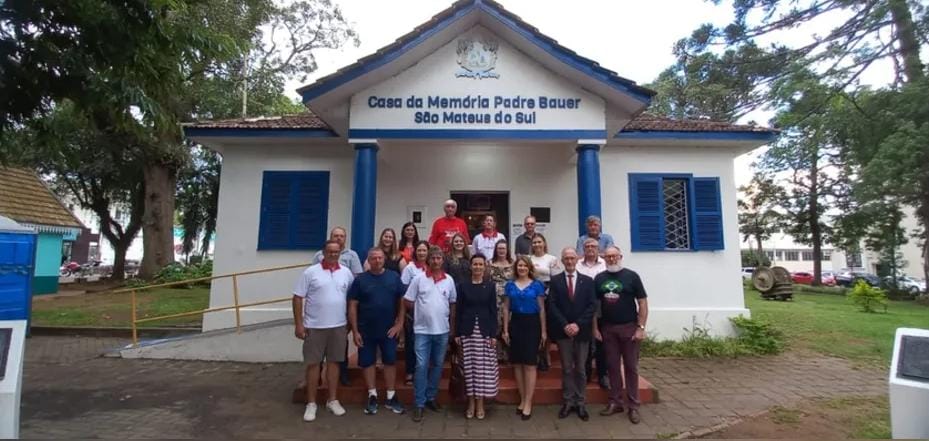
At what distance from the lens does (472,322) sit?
4762mm

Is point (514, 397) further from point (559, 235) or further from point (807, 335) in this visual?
point (807, 335)

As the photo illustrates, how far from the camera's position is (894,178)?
16.1m

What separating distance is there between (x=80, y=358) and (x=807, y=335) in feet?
41.8

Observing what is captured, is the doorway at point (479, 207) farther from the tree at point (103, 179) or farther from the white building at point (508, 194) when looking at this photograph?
the tree at point (103, 179)

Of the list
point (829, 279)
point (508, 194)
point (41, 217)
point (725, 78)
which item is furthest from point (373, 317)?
point (829, 279)

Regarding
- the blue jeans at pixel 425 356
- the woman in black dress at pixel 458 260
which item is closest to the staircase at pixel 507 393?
the blue jeans at pixel 425 356

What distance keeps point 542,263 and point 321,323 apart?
2418mm

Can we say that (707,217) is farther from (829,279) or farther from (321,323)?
(829,279)

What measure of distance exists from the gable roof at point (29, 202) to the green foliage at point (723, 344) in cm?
1754

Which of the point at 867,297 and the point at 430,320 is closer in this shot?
the point at 430,320

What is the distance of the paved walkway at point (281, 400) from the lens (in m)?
4.53

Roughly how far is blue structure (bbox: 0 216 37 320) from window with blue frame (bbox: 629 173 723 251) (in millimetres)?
11173

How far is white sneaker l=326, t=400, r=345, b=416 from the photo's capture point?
4.88 m

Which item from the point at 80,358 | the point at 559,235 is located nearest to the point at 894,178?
the point at 559,235
